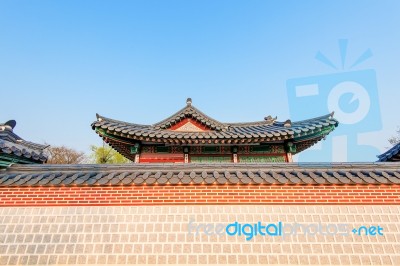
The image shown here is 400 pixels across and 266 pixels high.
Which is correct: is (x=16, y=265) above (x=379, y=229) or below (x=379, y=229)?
below

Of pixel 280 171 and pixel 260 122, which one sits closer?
pixel 280 171

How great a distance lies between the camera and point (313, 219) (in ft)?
12.4

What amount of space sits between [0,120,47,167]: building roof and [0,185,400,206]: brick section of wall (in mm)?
769

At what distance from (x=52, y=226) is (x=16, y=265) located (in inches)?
30.4

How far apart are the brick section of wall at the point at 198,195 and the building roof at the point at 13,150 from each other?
77 centimetres

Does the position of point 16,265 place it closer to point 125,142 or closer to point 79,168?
point 79,168

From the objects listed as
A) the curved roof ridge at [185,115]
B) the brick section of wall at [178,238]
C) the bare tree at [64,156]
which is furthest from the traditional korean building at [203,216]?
the bare tree at [64,156]

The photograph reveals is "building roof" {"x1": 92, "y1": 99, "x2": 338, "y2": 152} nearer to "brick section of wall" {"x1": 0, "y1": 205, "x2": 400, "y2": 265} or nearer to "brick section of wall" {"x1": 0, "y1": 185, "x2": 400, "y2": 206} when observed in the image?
"brick section of wall" {"x1": 0, "y1": 185, "x2": 400, "y2": 206}

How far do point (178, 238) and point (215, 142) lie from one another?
454cm

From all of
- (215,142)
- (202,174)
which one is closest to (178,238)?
(202,174)

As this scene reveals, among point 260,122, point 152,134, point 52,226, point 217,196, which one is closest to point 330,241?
point 217,196

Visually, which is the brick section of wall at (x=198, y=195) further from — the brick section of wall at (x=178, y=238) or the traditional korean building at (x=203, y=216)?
the brick section of wall at (x=178, y=238)

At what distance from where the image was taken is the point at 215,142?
25.9 ft

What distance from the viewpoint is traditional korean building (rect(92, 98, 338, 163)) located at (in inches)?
311
